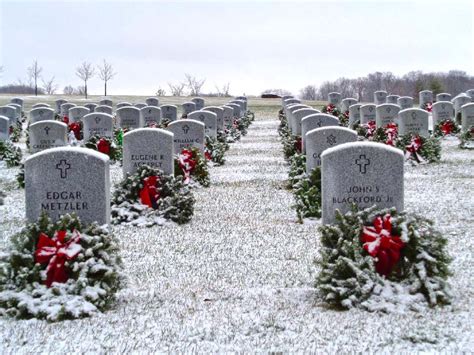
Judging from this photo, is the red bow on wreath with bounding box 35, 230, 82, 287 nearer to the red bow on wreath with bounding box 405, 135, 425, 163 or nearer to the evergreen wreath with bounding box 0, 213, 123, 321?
the evergreen wreath with bounding box 0, 213, 123, 321

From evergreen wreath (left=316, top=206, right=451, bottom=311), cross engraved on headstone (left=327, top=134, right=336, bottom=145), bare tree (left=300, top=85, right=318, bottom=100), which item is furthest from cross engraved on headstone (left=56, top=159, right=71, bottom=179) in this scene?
bare tree (left=300, top=85, right=318, bottom=100)

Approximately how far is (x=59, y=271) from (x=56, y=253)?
192mm

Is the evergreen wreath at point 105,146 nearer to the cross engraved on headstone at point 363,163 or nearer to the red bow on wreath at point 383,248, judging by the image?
the cross engraved on headstone at point 363,163

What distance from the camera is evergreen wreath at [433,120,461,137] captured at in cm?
2605

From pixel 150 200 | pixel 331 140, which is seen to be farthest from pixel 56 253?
pixel 331 140

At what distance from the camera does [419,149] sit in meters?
19.1

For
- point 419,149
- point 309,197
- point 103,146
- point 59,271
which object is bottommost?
point 59,271

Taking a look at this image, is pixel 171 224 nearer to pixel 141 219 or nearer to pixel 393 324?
pixel 141 219

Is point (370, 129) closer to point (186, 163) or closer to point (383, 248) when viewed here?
point (186, 163)

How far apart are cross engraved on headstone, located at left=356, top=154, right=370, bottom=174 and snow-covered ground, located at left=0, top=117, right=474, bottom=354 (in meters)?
1.32

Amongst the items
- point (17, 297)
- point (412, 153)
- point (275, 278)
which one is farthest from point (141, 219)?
point (412, 153)

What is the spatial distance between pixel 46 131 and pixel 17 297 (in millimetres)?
10381

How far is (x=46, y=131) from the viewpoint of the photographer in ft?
55.0

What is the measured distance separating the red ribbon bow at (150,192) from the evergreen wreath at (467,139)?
1383cm
